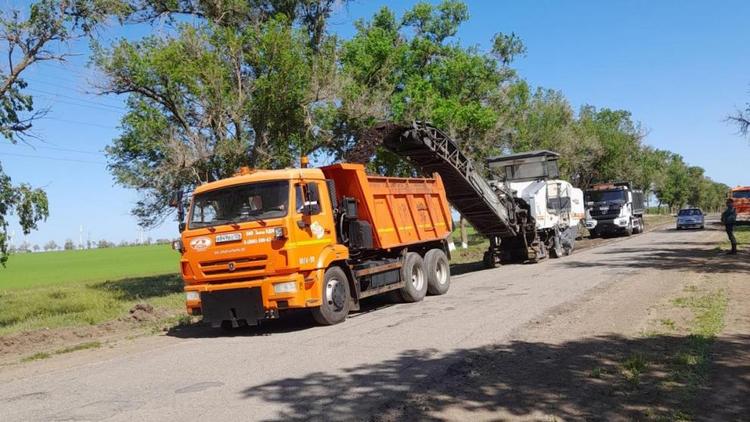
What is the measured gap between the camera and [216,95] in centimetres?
1761

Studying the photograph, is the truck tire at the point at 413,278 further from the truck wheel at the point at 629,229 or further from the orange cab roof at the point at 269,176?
the truck wheel at the point at 629,229

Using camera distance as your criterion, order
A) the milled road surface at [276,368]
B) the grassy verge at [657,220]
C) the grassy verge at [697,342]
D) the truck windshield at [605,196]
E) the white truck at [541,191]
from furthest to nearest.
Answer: the grassy verge at [657,220] → the truck windshield at [605,196] → the white truck at [541,191] → the grassy verge at [697,342] → the milled road surface at [276,368]

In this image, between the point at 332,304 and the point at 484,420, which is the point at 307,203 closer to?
the point at 332,304

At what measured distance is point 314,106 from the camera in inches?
789

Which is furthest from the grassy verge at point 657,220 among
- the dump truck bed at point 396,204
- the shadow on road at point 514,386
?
the shadow on road at point 514,386

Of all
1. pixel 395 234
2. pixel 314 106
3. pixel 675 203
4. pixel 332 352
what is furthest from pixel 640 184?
pixel 332 352

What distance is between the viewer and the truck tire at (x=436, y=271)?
558 inches

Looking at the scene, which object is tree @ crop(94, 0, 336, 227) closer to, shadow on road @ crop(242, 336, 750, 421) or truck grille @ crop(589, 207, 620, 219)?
shadow on road @ crop(242, 336, 750, 421)

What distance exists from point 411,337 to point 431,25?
27.1 meters

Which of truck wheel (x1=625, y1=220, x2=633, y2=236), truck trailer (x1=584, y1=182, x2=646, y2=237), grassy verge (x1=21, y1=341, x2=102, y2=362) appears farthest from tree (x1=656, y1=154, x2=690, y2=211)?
grassy verge (x1=21, y1=341, x2=102, y2=362)

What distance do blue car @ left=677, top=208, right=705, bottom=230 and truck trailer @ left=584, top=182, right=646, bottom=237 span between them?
7898 millimetres

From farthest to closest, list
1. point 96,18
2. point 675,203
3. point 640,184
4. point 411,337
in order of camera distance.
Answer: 1. point 675,203
2. point 640,184
3. point 96,18
4. point 411,337

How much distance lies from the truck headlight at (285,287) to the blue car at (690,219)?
39655mm

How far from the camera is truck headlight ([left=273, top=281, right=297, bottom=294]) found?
977 cm
